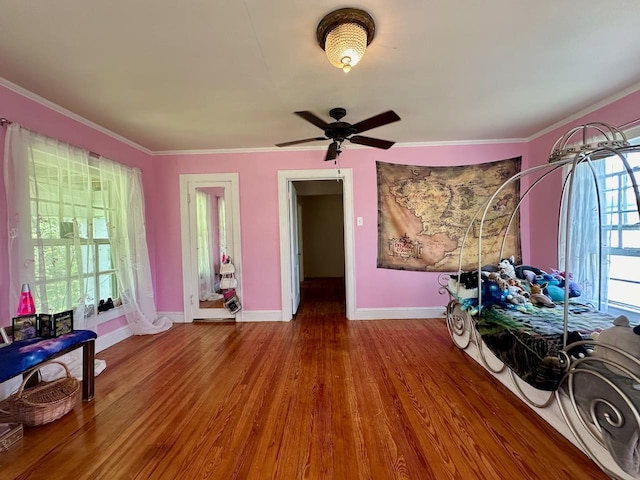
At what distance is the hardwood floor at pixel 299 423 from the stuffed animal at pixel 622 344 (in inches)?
21.9

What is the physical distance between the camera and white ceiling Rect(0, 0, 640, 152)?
1.52 metres

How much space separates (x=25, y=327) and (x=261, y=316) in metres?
2.40

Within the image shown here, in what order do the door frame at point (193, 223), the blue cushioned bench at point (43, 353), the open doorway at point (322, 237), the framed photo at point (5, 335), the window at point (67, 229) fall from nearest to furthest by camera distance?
1. the blue cushioned bench at point (43, 353)
2. the framed photo at point (5, 335)
3. the window at point (67, 229)
4. the door frame at point (193, 223)
5. the open doorway at point (322, 237)

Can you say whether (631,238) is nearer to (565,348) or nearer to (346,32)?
(565,348)

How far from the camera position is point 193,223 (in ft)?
13.1

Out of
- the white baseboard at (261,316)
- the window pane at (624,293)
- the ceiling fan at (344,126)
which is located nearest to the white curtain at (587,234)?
the window pane at (624,293)

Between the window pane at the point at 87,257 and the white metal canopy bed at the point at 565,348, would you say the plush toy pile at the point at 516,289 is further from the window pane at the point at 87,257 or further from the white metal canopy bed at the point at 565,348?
the window pane at the point at 87,257

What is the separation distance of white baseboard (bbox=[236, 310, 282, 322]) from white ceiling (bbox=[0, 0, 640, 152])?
2.44 m

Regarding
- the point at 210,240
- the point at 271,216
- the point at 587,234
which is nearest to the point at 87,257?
the point at 210,240

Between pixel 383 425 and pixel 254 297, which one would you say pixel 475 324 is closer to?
pixel 383 425

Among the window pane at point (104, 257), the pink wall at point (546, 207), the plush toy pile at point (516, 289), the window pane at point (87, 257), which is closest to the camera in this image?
the plush toy pile at point (516, 289)

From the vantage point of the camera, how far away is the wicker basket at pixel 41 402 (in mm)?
1730

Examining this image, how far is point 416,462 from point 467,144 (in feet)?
12.3

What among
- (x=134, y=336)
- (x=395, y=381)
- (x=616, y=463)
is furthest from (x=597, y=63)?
(x=134, y=336)
